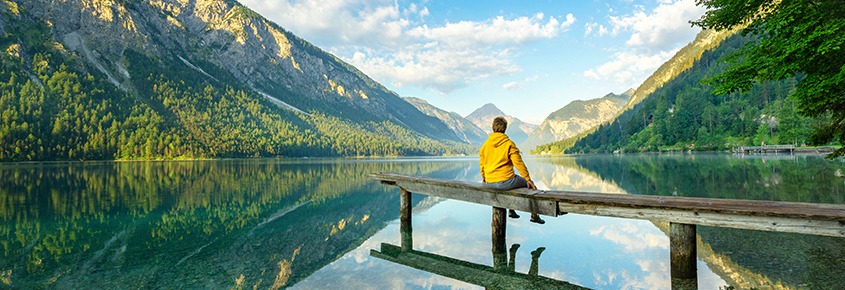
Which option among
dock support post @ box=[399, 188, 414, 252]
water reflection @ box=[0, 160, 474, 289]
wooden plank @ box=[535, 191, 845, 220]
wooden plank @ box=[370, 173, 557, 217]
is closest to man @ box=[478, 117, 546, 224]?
wooden plank @ box=[370, 173, 557, 217]

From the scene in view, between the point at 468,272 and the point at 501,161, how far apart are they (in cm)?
297

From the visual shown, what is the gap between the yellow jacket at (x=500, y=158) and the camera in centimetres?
940

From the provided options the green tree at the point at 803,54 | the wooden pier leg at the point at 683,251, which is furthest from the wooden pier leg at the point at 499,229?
the green tree at the point at 803,54

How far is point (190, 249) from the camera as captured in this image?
10.8 m

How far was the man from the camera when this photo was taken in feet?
31.0

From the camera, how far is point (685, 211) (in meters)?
7.04

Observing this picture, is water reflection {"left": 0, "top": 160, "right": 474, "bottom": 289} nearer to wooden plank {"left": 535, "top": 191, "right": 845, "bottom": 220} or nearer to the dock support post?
the dock support post

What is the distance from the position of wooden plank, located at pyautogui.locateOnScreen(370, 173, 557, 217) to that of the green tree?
21.5 feet

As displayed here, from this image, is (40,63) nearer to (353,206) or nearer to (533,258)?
(353,206)

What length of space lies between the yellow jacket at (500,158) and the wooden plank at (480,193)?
0.40 meters

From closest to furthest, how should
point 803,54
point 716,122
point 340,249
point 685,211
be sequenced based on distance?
1. point 685,211
2. point 803,54
3. point 340,249
4. point 716,122

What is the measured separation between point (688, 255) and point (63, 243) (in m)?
16.8

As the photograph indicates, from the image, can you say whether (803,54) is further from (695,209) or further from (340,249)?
(340,249)

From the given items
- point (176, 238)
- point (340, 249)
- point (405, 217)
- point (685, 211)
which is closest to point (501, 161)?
point (685, 211)
